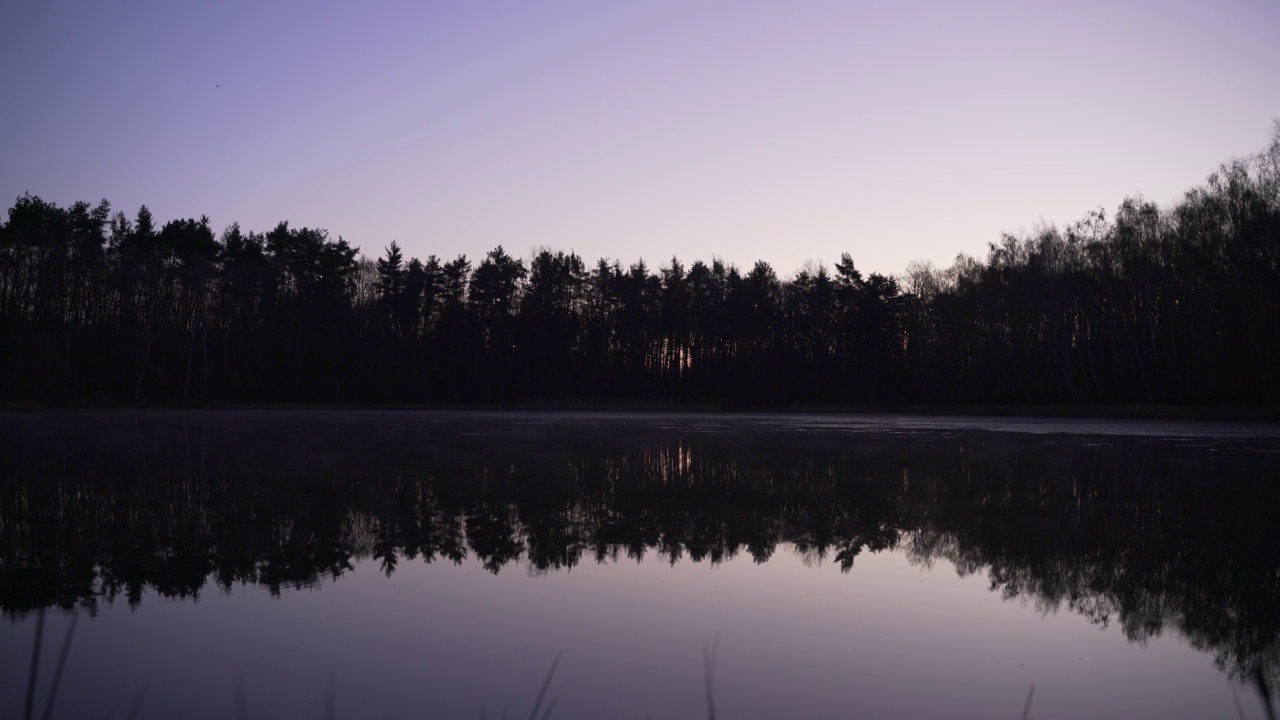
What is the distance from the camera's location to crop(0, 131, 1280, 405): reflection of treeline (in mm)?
40156

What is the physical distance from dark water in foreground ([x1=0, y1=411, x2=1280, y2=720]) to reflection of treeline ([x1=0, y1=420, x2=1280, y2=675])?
0.17 feet

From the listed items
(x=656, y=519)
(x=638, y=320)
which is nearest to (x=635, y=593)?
(x=656, y=519)

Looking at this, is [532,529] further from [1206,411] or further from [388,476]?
[1206,411]

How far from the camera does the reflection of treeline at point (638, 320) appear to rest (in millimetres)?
40156

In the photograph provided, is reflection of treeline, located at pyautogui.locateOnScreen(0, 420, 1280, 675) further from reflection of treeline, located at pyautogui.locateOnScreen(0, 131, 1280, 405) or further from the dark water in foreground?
reflection of treeline, located at pyautogui.locateOnScreen(0, 131, 1280, 405)

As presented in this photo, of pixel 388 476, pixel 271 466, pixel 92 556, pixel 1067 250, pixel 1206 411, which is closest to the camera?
pixel 92 556

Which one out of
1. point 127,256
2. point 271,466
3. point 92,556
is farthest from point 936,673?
point 127,256

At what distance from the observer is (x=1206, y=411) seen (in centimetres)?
3553

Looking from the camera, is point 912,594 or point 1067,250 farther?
point 1067,250

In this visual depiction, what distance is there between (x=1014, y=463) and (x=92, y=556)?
15040 millimetres

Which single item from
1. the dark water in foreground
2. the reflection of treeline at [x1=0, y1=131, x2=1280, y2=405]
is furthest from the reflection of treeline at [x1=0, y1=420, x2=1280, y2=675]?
the reflection of treeline at [x1=0, y1=131, x2=1280, y2=405]

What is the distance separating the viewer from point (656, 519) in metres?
9.32

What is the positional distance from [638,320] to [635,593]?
55.4m

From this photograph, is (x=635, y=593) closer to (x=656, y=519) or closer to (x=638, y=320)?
(x=656, y=519)
